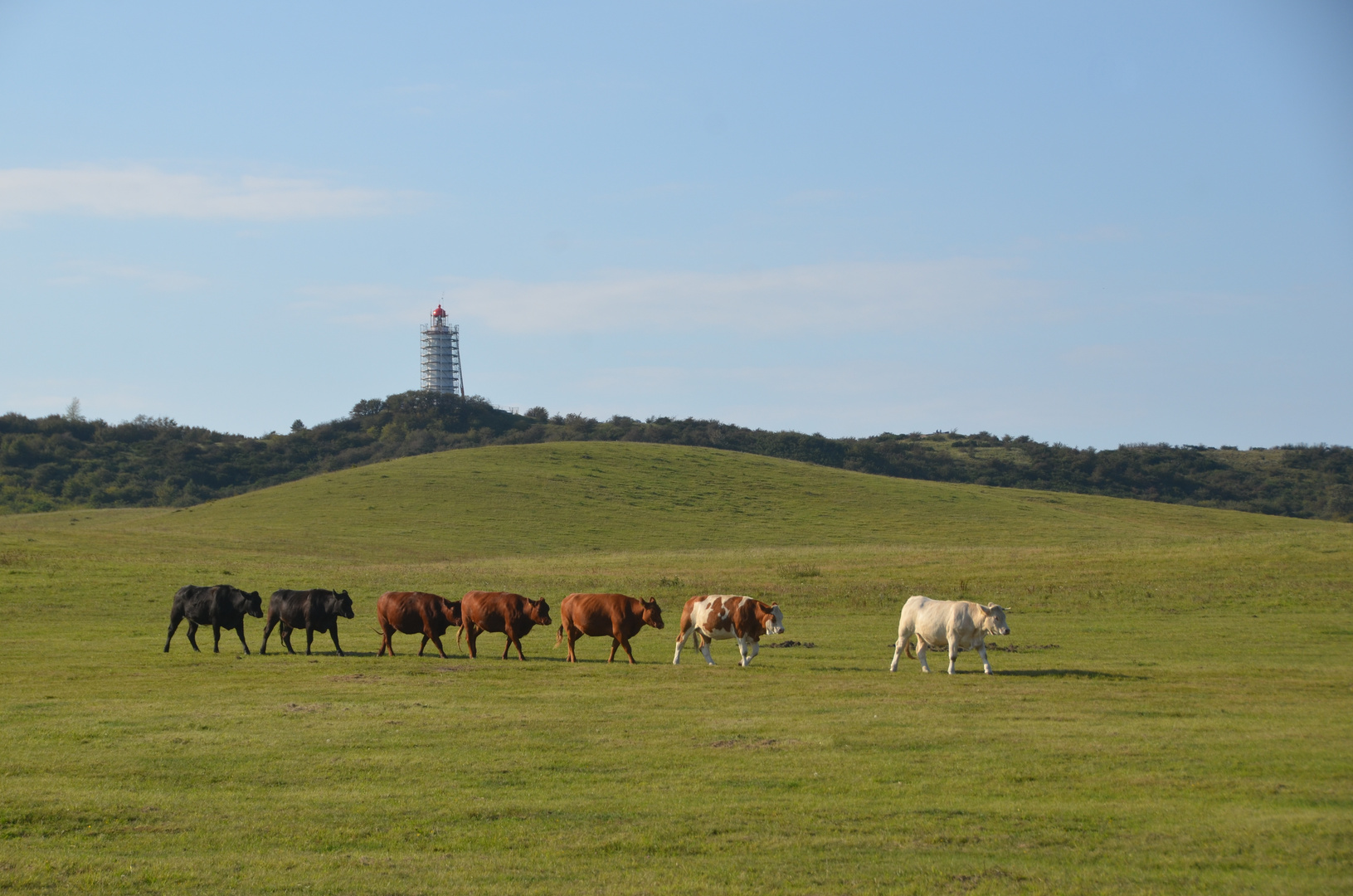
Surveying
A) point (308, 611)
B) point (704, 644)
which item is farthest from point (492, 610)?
point (704, 644)

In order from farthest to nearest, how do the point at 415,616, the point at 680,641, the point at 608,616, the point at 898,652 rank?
the point at 415,616 < the point at 608,616 < the point at 680,641 < the point at 898,652

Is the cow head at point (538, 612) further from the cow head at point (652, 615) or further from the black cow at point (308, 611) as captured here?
the black cow at point (308, 611)

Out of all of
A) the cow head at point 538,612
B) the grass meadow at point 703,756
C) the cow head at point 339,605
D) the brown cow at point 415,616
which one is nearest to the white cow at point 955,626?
the grass meadow at point 703,756

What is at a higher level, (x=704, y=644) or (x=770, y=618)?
(x=770, y=618)

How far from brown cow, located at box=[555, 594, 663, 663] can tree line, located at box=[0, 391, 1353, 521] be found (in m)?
90.8

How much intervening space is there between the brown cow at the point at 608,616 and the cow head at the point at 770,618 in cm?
194

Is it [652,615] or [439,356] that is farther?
[439,356]

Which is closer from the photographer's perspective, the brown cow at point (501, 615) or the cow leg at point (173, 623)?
the brown cow at point (501, 615)

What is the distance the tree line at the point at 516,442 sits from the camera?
351 feet

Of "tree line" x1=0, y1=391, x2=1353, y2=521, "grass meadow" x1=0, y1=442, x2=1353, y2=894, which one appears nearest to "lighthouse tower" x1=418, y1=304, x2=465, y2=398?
"tree line" x1=0, y1=391, x2=1353, y2=521

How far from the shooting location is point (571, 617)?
22.5 meters

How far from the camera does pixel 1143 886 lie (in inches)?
342

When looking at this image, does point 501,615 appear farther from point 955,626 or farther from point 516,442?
point 516,442

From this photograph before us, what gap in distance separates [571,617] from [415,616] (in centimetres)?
342
